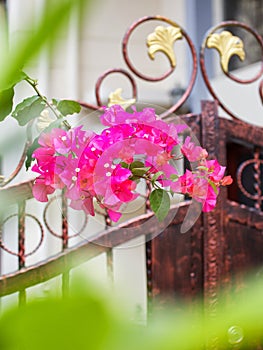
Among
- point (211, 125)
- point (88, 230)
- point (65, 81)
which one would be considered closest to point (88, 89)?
point (65, 81)

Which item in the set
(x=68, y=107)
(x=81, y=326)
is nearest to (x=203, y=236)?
(x=68, y=107)

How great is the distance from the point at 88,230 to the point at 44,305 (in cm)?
320

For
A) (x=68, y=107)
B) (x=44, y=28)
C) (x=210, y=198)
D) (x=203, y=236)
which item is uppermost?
(x=44, y=28)

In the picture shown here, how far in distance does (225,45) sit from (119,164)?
3.85 feet

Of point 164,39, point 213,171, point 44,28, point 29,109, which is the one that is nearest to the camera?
point 44,28

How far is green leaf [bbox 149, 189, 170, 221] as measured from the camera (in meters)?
0.80

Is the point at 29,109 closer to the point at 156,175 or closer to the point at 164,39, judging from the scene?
the point at 156,175

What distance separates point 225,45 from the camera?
180cm

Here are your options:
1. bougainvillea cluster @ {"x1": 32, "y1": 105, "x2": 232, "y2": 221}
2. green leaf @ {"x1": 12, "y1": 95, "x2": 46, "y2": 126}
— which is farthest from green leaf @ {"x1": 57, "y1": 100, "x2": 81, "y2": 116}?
bougainvillea cluster @ {"x1": 32, "y1": 105, "x2": 232, "y2": 221}

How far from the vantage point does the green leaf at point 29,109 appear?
3.09 ft

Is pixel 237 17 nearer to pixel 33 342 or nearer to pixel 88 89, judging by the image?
pixel 88 89

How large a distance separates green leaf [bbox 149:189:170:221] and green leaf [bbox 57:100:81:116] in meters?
0.23

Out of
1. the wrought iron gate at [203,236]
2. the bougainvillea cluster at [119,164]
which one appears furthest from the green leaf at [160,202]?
the wrought iron gate at [203,236]

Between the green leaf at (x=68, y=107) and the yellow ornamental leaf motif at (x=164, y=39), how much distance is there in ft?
2.53
